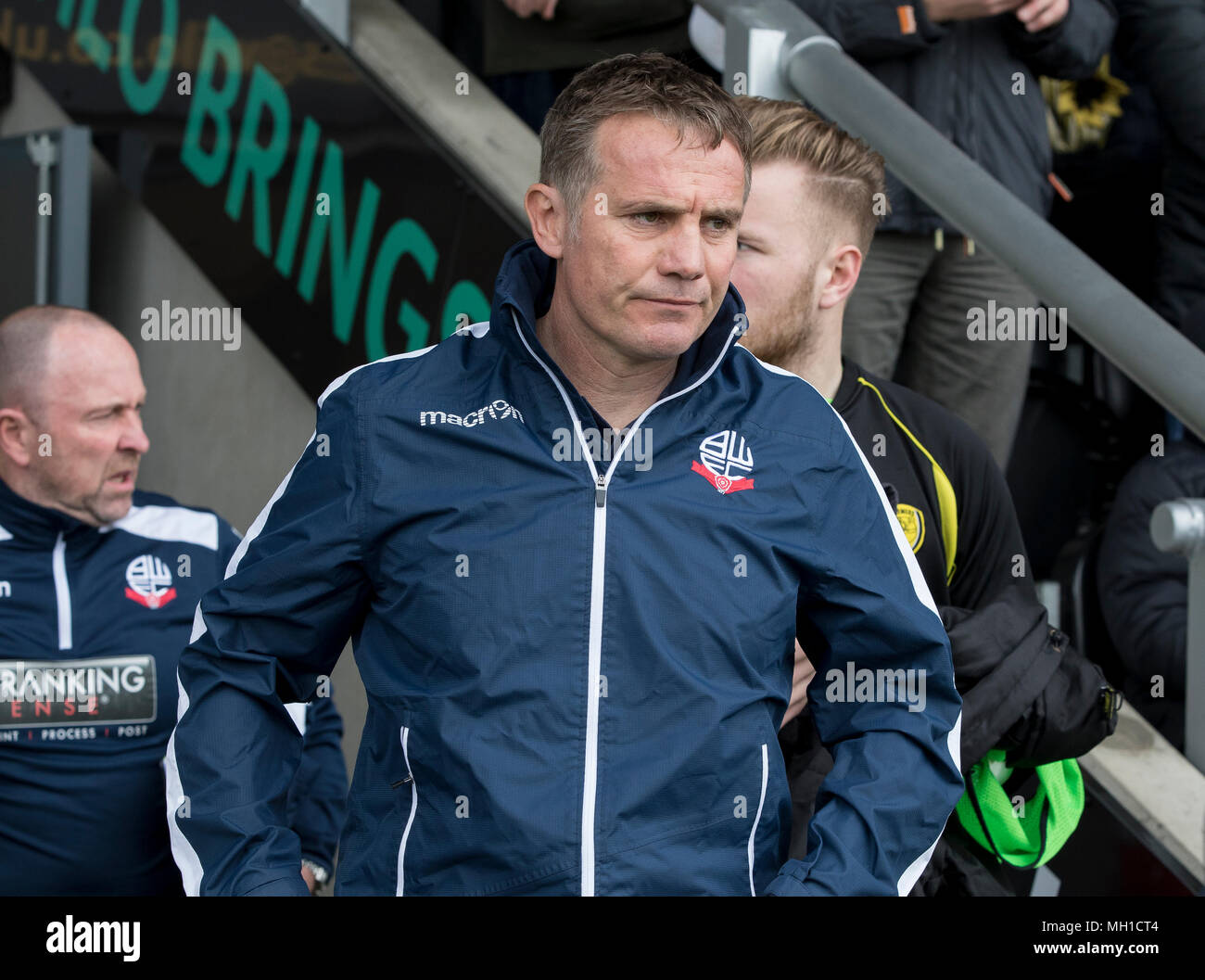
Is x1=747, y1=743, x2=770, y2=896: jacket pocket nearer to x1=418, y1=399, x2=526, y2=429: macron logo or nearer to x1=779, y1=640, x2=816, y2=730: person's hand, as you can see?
x1=779, y1=640, x2=816, y2=730: person's hand

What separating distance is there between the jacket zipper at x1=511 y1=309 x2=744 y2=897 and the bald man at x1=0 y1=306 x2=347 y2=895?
106cm

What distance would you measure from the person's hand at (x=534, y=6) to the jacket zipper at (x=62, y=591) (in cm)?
141

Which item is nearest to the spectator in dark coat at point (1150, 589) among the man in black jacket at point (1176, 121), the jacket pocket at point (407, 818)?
the man in black jacket at point (1176, 121)

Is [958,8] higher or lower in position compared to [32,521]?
higher

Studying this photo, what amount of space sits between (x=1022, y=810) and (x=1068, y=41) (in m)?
1.69

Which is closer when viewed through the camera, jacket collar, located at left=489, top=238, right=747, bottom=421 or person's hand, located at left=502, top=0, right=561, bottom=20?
jacket collar, located at left=489, top=238, right=747, bottom=421

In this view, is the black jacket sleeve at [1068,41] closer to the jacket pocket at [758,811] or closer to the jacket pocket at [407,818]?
the jacket pocket at [758,811]

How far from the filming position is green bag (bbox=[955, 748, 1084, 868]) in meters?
2.21

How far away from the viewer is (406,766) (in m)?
1.74

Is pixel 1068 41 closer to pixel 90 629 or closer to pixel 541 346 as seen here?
pixel 541 346

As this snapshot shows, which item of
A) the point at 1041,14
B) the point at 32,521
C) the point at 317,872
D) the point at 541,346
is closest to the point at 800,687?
the point at 541,346
